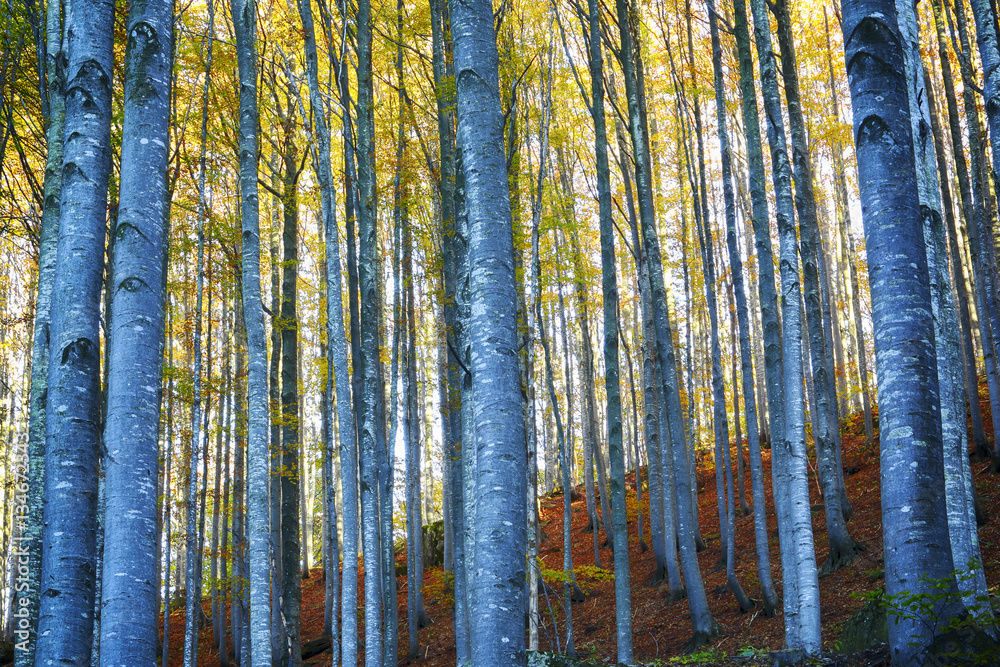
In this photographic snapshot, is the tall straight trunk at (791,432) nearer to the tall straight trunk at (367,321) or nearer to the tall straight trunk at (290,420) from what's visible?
the tall straight trunk at (367,321)

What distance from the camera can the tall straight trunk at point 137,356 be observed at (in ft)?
9.20

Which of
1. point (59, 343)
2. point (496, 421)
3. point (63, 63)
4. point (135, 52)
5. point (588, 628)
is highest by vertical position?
point (63, 63)

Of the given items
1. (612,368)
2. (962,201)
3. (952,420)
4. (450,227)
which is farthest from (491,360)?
(962,201)

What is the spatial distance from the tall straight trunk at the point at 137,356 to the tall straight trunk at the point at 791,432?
559 centimetres

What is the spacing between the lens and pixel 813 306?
8805 millimetres

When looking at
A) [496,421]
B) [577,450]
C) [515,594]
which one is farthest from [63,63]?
[577,450]

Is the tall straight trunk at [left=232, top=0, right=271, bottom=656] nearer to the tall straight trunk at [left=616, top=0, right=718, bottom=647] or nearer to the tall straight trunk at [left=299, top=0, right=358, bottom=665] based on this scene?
the tall straight trunk at [left=299, top=0, right=358, bottom=665]

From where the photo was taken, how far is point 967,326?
12.3m

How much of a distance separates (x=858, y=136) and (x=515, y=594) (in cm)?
307

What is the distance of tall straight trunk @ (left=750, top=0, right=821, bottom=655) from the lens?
6.32m

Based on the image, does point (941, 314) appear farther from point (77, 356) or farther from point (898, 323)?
point (77, 356)

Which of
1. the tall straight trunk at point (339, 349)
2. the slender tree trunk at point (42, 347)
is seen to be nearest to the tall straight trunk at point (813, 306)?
the tall straight trunk at point (339, 349)

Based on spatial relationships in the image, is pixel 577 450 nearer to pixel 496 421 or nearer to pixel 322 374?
pixel 322 374

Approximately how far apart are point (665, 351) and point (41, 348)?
7.80m
